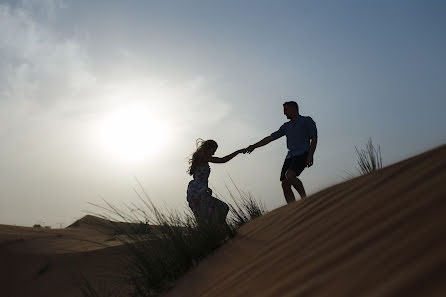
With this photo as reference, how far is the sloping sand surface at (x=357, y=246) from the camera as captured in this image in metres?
0.99

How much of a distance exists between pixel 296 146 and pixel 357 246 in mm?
3979

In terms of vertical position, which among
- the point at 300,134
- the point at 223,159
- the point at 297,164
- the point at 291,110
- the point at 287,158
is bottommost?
the point at 297,164

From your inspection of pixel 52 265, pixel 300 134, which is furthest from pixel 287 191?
pixel 52 265

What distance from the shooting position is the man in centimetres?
501

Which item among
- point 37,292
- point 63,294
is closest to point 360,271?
point 63,294

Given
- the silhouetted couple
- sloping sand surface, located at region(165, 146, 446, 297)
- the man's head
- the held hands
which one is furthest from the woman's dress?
sloping sand surface, located at region(165, 146, 446, 297)

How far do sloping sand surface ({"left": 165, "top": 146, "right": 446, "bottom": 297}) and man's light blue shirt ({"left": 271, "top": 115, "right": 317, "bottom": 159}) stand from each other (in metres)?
2.64

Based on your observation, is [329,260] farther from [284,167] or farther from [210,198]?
[284,167]

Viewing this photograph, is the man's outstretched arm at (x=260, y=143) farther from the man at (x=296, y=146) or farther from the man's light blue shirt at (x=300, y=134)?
the man's light blue shirt at (x=300, y=134)

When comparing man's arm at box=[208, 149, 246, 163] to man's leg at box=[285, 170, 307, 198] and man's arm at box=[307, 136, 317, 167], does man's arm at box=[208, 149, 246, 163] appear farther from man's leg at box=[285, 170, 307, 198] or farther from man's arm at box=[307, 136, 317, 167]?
man's arm at box=[307, 136, 317, 167]

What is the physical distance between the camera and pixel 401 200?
1.48 m

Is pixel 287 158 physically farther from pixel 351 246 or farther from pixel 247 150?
pixel 351 246

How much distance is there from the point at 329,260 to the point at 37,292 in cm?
485

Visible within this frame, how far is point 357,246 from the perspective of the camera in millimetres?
1331
